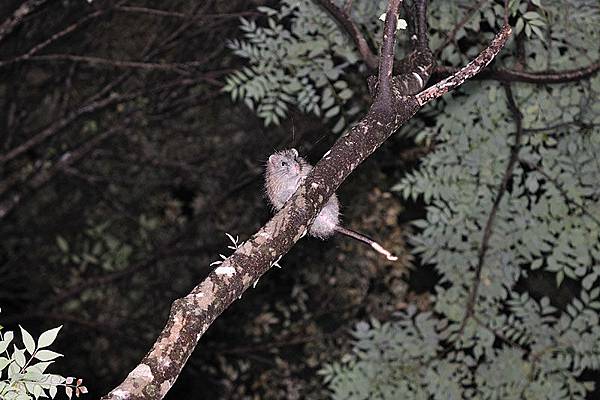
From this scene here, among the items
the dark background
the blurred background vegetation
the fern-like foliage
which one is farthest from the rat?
the dark background

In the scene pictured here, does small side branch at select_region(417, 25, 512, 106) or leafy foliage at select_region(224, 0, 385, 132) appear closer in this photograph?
small side branch at select_region(417, 25, 512, 106)

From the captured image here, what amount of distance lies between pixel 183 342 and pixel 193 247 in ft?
19.1

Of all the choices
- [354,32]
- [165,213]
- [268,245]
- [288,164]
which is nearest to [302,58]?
[354,32]

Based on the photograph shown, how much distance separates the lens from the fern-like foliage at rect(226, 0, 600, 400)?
4.73 metres

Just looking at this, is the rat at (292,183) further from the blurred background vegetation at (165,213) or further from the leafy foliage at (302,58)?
the blurred background vegetation at (165,213)

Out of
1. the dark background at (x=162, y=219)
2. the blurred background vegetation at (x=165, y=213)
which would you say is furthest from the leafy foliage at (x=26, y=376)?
the dark background at (x=162, y=219)

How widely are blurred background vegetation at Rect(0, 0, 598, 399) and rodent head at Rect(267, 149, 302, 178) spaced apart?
3771mm

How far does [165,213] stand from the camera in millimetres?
7797

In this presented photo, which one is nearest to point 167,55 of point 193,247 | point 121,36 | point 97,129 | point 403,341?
point 121,36

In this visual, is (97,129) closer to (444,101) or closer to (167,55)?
(167,55)

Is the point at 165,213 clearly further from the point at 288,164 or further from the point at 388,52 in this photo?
the point at 388,52

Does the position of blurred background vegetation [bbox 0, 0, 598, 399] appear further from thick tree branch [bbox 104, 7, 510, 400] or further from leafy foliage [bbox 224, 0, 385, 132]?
thick tree branch [bbox 104, 7, 510, 400]

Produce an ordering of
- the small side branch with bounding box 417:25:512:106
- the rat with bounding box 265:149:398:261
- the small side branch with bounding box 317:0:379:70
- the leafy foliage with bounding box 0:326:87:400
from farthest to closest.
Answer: the small side branch with bounding box 317:0:379:70 → the rat with bounding box 265:149:398:261 → the small side branch with bounding box 417:25:512:106 → the leafy foliage with bounding box 0:326:87:400

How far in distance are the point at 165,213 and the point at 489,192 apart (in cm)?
380
